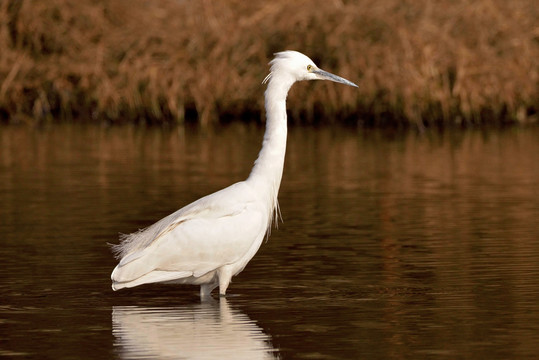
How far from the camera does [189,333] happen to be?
823 centimetres

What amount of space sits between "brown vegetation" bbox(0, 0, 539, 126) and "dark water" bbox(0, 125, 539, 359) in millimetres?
5679

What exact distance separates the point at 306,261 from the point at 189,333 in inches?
116

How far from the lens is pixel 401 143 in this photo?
23.5 meters

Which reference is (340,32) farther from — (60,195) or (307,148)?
(60,195)

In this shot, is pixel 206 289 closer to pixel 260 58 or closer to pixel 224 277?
pixel 224 277

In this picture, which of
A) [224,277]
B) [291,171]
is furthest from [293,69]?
[291,171]

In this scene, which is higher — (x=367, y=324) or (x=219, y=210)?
(x=219, y=210)

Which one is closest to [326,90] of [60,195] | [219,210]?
[60,195]

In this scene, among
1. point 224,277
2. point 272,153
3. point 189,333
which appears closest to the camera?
point 189,333

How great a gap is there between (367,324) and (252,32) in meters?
21.3

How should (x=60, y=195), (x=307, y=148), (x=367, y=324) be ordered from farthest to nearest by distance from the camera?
(x=307, y=148)
(x=60, y=195)
(x=367, y=324)

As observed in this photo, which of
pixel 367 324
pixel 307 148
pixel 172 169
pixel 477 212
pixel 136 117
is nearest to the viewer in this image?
pixel 367 324

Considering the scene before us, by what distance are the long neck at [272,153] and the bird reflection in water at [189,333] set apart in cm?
86

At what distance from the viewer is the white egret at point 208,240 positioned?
9.17m
